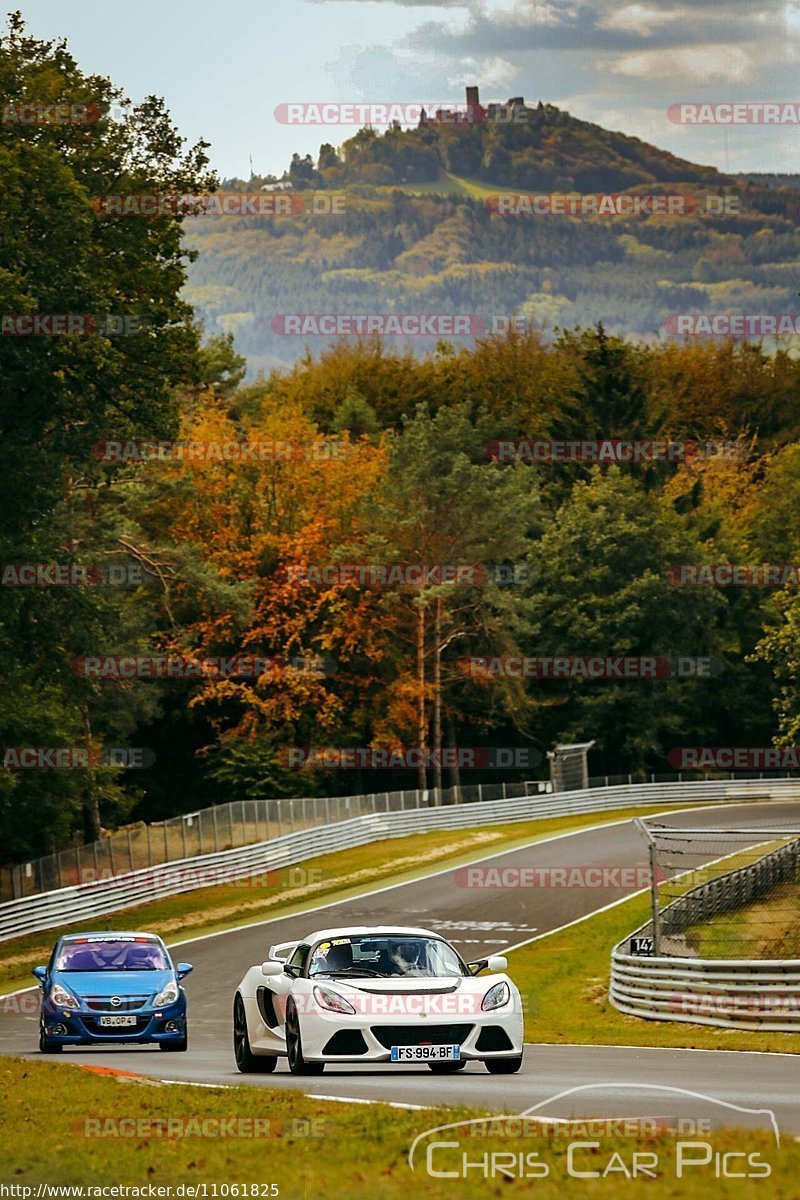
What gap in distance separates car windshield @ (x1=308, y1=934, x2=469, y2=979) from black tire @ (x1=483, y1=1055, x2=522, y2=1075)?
2.73 feet

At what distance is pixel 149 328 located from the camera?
41156 mm

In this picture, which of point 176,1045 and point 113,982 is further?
point 176,1045

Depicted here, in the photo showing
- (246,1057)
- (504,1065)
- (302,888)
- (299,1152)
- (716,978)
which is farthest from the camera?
(302,888)

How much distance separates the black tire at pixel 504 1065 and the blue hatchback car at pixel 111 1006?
637cm

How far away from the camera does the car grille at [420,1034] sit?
15.5m

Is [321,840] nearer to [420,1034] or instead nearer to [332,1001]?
[332,1001]

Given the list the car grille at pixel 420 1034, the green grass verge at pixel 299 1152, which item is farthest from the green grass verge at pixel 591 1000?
the green grass verge at pixel 299 1152

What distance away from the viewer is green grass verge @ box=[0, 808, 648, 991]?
44.1 m

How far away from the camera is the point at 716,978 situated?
85.0 feet

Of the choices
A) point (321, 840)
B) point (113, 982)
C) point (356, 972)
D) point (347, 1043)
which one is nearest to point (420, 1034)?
point (347, 1043)

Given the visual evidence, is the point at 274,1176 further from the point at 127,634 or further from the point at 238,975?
the point at 127,634

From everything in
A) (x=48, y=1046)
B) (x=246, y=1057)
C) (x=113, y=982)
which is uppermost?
(x=246, y=1057)

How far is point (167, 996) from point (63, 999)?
1201 millimetres

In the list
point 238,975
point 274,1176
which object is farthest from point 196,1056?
point 238,975
